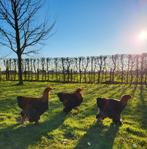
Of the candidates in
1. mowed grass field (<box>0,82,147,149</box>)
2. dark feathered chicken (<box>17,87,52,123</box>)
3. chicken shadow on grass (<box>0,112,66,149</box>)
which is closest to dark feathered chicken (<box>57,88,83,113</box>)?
mowed grass field (<box>0,82,147,149</box>)

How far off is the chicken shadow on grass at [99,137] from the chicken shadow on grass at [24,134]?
117 cm

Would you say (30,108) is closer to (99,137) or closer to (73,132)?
(73,132)

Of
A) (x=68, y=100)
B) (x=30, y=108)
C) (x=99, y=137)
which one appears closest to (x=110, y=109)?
(x=99, y=137)

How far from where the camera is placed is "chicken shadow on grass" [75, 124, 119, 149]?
25.5ft

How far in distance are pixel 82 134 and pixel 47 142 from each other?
1292 millimetres

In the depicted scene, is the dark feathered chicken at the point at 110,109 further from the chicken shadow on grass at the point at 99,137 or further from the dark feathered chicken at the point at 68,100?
the dark feathered chicken at the point at 68,100

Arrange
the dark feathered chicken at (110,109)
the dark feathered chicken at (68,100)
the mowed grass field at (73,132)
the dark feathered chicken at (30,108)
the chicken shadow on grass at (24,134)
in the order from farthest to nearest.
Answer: the dark feathered chicken at (68,100) < the dark feathered chicken at (110,109) < the dark feathered chicken at (30,108) < the mowed grass field at (73,132) < the chicken shadow on grass at (24,134)

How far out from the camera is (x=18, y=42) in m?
26.2

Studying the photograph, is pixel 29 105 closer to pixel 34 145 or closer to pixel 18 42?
pixel 34 145

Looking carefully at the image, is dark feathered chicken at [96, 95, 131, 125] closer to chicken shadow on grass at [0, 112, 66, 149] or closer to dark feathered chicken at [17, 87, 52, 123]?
chicken shadow on grass at [0, 112, 66, 149]

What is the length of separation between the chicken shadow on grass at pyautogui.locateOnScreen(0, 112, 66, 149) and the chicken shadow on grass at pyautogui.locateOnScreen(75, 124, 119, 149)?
1.17 meters

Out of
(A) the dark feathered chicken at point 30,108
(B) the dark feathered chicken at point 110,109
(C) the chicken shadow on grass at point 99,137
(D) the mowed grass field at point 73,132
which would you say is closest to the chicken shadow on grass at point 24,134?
(D) the mowed grass field at point 73,132

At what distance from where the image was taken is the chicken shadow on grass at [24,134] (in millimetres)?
7559

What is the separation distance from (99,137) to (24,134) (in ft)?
7.18
